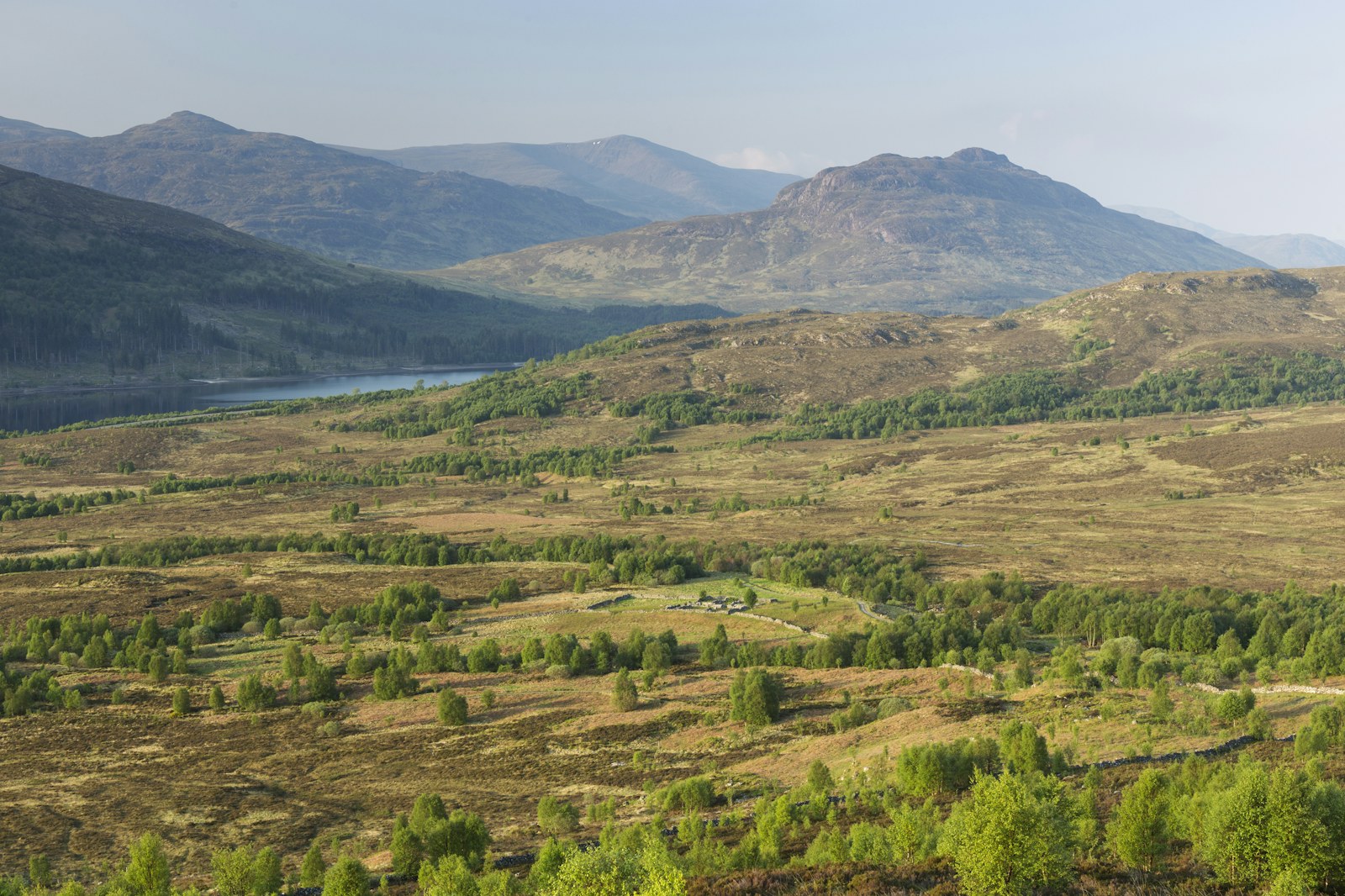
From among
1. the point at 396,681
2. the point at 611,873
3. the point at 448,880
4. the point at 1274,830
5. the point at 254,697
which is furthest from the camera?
the point at 396,681

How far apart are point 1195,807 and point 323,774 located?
110 feet

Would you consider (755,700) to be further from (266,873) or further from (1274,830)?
(1274,830)

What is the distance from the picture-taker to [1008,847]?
95.0ft

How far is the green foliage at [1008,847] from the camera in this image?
94.5ft

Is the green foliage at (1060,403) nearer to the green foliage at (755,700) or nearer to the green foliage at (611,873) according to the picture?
the green foliage at (755,700)

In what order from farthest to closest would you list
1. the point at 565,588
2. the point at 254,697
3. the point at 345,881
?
the point at 565,588 → the point at 254,697 → the point at 345,881

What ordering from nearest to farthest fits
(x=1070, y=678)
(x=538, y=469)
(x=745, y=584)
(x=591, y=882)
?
(x=591, y=882)
(x=1070, y=678)
(x=745, y=584)
(x=538, y=469)

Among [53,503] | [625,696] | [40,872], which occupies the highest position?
[625,696]

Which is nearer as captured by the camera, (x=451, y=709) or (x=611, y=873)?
(x=611, y=873)

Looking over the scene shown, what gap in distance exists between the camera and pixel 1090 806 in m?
35.8

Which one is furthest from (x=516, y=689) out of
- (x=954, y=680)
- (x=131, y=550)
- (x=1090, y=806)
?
(x=131, y=550)

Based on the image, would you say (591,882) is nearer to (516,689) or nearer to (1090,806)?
(1090,806)

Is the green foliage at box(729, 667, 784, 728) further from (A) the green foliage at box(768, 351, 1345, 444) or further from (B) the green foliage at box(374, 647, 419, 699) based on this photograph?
(A) the green foliage at box(768, 351, 1345, 444)

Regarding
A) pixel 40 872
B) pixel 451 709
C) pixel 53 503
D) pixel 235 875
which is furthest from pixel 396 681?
pixel 53 503
